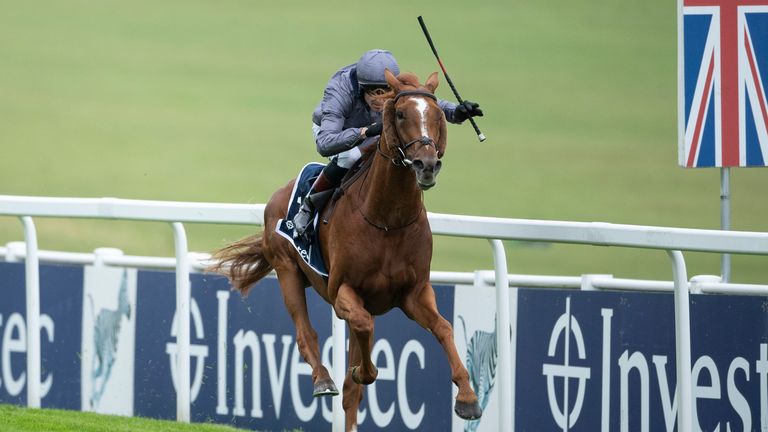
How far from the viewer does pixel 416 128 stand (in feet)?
15.9

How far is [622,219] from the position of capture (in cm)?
1777

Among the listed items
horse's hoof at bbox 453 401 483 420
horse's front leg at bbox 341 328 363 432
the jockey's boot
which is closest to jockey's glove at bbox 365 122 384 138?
the jockey's boot

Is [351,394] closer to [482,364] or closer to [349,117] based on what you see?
[482,364]

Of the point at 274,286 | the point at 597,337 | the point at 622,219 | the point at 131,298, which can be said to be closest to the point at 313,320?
the point at 274,286

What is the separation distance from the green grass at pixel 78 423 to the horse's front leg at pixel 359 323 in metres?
1.07

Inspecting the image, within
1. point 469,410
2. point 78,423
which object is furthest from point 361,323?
point 78,423

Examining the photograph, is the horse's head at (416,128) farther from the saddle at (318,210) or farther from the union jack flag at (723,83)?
the union jack flag at (723,83)

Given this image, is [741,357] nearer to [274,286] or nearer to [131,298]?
[274,286]

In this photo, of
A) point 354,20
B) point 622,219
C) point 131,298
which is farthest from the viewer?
point 354,20

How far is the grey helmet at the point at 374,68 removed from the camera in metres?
5.61

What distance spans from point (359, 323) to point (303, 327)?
87 cm

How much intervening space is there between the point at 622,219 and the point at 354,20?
8858 mm

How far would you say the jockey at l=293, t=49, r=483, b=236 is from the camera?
217 inches

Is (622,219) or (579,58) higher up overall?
(579,58)
